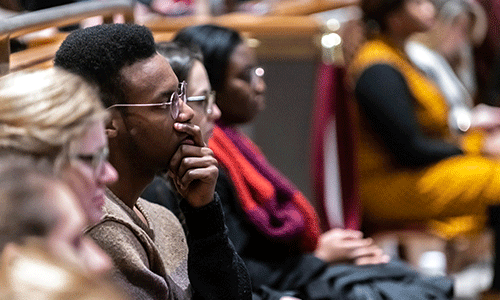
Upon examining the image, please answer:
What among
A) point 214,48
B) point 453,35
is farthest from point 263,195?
point 453,35

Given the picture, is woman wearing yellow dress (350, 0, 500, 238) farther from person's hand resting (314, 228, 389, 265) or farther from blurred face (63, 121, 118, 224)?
blurred face (63, 121, 118, 224)

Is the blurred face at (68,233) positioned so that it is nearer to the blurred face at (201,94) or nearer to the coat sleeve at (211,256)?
the coat sleeve at (211,256)

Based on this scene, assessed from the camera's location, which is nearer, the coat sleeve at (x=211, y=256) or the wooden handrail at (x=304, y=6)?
the coat sleeve at (x=211, y=256)

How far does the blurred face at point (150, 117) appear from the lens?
1.03 meters

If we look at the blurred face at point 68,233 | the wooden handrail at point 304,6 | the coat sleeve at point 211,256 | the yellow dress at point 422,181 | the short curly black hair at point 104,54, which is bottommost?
the yellow dress at point 422,181

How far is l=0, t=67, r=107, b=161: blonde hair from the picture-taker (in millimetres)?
697

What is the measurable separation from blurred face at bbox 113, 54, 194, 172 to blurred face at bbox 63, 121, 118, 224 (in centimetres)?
25

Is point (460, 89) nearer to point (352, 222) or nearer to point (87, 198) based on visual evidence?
point (352, 222)

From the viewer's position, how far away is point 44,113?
27.9 inches

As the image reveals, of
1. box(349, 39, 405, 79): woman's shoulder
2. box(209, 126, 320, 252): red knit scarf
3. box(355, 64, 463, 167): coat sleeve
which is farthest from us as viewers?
box(349, 39, 405, 79): woman's shoulder

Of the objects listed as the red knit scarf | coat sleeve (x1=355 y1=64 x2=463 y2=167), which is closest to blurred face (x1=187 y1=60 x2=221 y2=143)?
the red knit scarf

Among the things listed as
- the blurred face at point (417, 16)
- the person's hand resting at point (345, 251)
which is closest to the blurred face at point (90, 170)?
the person's hand resting at point (345, 251)

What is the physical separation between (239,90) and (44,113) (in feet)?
3.66

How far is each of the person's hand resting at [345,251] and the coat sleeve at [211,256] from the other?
32.3 inches
